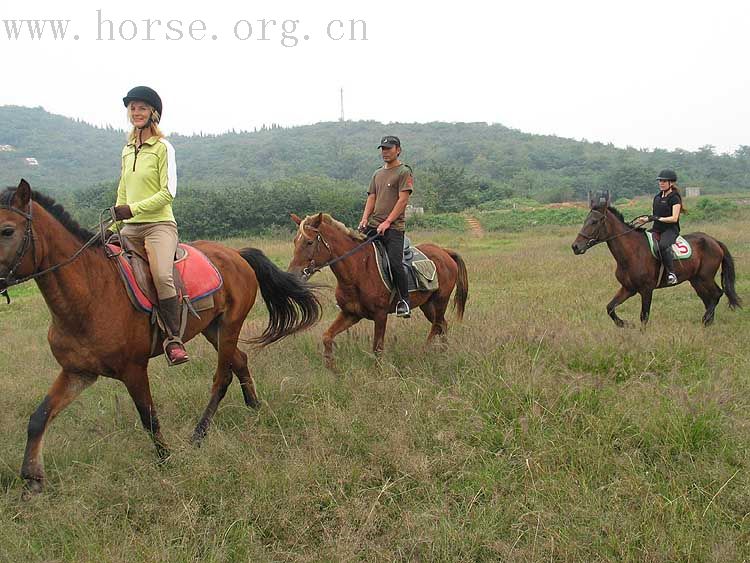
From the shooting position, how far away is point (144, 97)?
4.26m

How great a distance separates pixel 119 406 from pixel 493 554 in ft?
12.6

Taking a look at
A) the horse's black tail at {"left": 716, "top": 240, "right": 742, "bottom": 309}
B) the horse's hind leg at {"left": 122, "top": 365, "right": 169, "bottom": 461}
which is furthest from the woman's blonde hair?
the horse's black tail at {"left": 716, "top": 240, "right": 742, "bottom": 309}

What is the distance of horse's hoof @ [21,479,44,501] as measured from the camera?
3756mm

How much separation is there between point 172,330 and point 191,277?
0.51 meters

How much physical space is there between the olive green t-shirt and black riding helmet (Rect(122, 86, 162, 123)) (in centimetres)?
281

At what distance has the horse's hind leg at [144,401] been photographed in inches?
164

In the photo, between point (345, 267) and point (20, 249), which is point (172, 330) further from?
point (345, 267)

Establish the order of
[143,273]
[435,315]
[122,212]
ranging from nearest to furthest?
[122,212]
[143,273]
[435,315]

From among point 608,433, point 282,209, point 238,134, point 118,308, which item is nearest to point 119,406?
point 118,308

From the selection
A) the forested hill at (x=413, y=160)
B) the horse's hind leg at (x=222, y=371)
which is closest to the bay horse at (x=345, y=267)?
the horse's hind leg at (x=222, y=371)

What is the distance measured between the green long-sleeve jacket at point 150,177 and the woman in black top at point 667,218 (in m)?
7.20

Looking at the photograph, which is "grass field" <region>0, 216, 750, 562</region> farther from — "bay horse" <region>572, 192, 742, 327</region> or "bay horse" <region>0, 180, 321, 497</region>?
"bay horse" <region>572, 192, 742, 327</region>

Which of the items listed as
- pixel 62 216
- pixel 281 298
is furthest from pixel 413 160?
pixel 62 216

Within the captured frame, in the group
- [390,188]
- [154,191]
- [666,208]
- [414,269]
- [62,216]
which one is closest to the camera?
[62,216]
